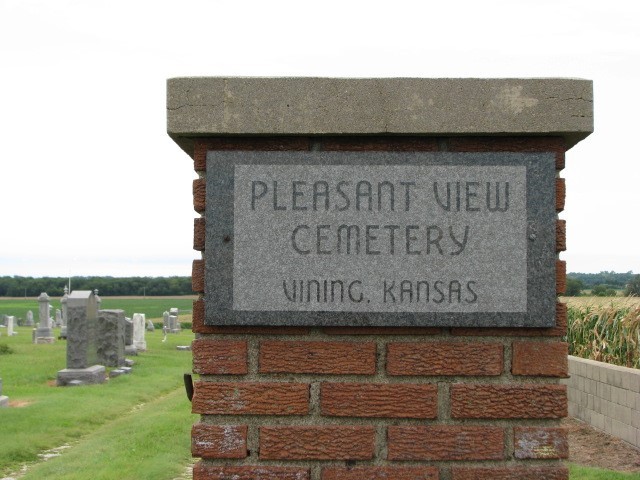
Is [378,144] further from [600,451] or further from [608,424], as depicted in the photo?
[608,424]

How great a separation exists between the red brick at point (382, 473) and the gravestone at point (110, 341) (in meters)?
15.3

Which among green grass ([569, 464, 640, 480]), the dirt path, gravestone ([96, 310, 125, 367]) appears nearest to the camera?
green grass ([569, 464, 640, 480])

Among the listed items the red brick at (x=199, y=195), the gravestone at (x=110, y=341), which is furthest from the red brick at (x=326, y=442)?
the gravestone at (x=110, y=341)

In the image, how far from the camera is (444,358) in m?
2.61

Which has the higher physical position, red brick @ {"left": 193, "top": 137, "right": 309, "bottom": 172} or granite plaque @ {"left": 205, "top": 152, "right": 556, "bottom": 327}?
red brick @ {"left": 193, "top": 137, "right": 309, "bottom": 172}

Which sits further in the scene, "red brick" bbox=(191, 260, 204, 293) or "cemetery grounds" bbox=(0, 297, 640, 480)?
"cemetery grounds" bbox=(0, 297, 640, 480)

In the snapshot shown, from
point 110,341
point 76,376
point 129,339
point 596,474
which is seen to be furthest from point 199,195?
point 129,339

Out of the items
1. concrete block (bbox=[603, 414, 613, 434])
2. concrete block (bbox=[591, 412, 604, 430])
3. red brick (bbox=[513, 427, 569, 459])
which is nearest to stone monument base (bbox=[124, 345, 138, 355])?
concrete block (bbox=[591, 412, 604, 430])

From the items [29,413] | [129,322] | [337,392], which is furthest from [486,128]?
[129,322]

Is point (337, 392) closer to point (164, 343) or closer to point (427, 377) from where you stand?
point (427, 377)

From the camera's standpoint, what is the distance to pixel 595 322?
39.8ft

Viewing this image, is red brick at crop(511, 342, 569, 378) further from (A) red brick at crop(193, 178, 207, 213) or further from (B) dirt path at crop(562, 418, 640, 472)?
(B) dirt path at crop(562, 418, 640, 472)

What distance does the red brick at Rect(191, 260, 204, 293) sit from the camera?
266 centimetres

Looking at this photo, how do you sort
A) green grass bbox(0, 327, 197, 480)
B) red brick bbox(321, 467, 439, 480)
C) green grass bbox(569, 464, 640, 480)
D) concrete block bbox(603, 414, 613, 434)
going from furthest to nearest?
concrete block bbox(603, 414, 613, 434)
green grass bbox(0, 327, 197, 480)
green grass bbox(569, 464, 640, 480)
red brick bbox(321, 467, 439, 480)
